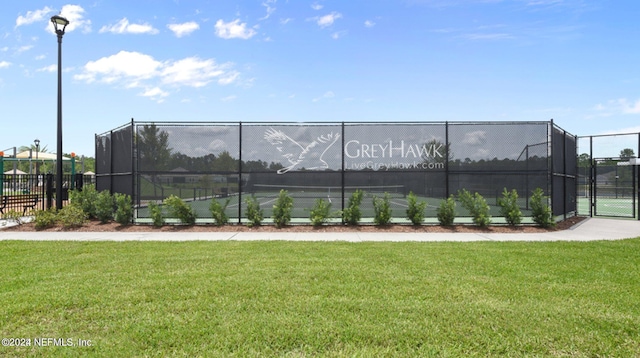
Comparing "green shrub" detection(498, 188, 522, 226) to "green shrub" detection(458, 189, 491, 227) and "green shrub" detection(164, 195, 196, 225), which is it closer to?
"green shrub" detection(458, 189, 491, 227)

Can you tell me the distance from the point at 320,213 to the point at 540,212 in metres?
6.10

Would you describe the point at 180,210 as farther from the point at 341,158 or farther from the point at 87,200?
the point at 341,158

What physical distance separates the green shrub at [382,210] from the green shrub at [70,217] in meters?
8.25

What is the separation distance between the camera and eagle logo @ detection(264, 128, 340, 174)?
11.2 metres

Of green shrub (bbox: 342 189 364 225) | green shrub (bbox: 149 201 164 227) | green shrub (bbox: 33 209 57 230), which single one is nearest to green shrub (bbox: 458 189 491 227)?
green shrub (bbox: 342 189 364 225)

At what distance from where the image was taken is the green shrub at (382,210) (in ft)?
34.5

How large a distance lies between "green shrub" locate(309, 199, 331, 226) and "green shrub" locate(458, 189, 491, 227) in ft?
12.5

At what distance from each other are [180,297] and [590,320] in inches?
169

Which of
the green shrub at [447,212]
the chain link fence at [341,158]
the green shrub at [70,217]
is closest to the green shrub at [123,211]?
the chain link fence at [341,158]

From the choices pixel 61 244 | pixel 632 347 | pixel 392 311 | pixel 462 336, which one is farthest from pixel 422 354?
pixel 61 244

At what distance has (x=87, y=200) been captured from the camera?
11453 mm

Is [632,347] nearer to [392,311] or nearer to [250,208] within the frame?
[392,311]

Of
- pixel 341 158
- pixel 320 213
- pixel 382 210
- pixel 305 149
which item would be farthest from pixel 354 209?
pixel 305 149

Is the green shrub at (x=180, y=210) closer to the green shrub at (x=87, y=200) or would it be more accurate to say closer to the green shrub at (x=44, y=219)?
the green shrub at (x=87, y=200)
